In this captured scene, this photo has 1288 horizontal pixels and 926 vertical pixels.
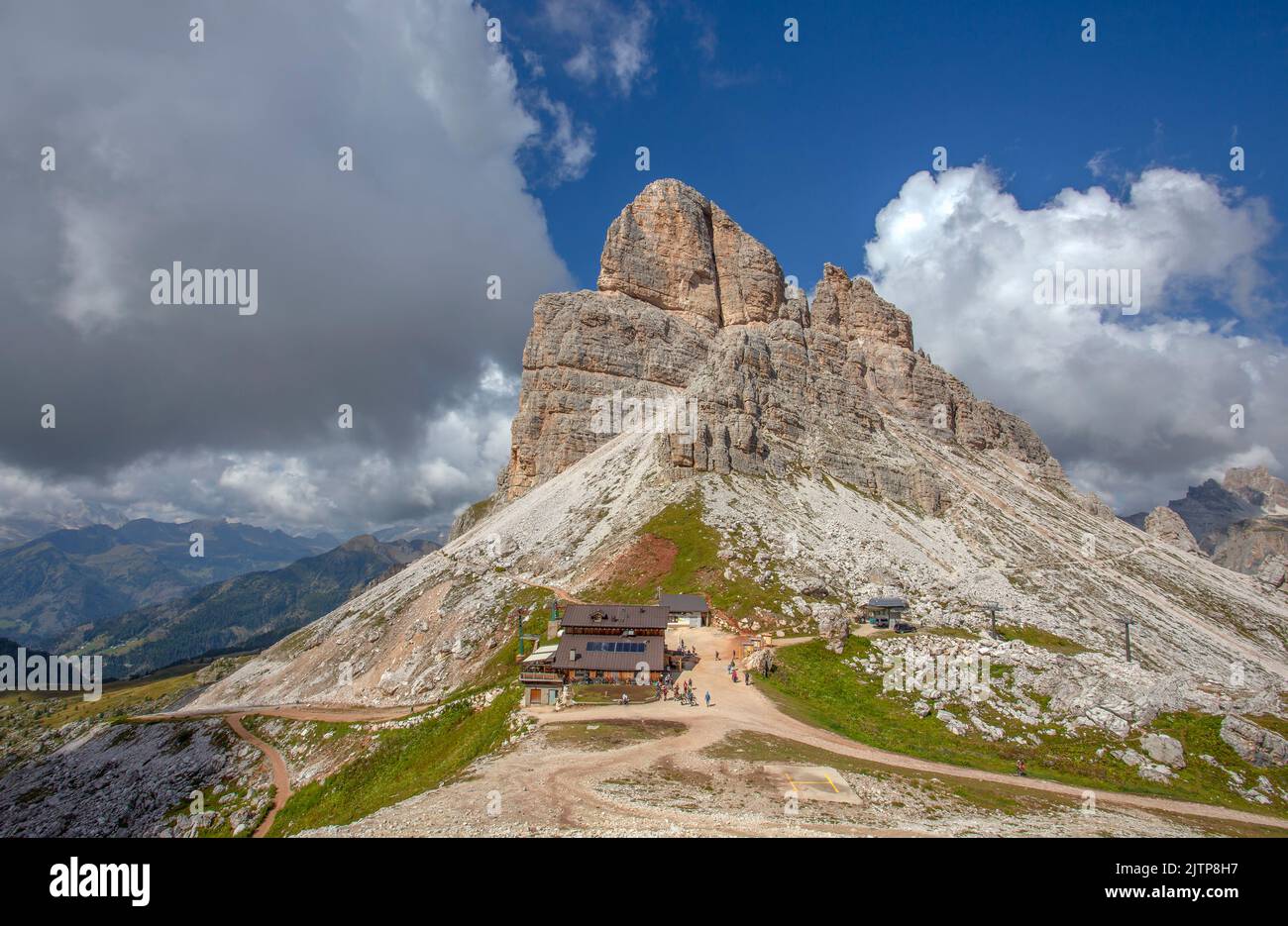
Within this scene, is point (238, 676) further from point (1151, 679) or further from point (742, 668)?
point (1151, 679)

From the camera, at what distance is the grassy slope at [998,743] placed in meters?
36.8

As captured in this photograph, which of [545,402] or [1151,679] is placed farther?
[545,402]

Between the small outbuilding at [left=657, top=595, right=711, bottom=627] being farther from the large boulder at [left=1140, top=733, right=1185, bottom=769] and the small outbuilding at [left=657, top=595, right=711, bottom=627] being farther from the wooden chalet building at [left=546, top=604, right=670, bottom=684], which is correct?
the large boulder at [left=1140, top=733, right=1185, bottom=769]

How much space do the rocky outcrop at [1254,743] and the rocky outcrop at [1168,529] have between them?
168 metres

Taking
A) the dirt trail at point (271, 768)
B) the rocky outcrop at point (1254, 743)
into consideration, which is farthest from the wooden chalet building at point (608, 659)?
the rocky outcrop at point (1254, 743)

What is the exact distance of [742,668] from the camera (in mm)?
55031

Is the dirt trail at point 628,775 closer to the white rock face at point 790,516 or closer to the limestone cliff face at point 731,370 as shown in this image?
the white rock face at point 790,516

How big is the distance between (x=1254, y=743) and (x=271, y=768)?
78.3 metres

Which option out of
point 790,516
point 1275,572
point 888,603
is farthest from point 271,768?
point 1275,572
